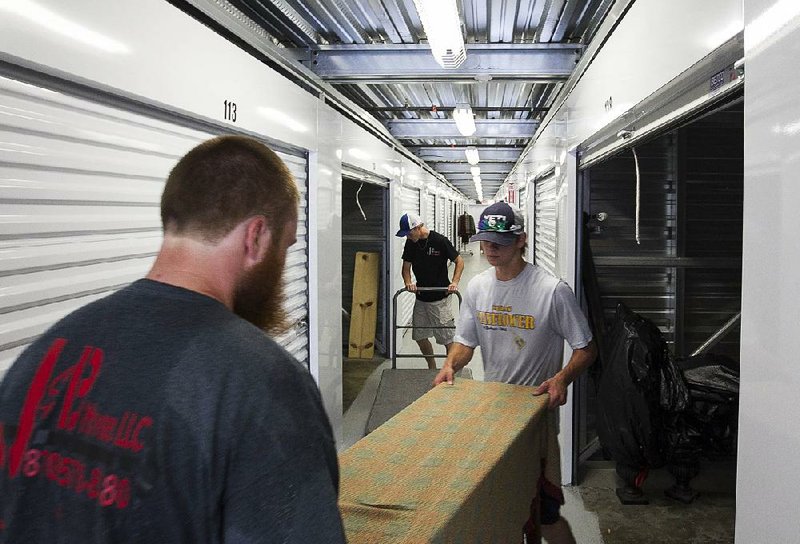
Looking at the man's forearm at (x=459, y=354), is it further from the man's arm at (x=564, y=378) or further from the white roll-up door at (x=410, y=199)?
the white roll-up door at (x=410, y=199)

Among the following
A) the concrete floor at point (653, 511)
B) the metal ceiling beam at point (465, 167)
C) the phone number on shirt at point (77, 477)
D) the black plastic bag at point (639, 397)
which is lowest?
the concrete floor at point (653, 511)

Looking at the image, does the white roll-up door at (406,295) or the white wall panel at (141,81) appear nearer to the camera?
the white wall panel at (141,81)

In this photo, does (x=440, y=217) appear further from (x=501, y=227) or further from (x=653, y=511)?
(x=501, y=227)

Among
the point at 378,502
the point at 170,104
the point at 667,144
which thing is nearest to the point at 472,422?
the point at 378,502

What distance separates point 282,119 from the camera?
3.84 metres

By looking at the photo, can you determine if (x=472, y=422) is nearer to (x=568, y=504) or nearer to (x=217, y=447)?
(x=217, y=447)

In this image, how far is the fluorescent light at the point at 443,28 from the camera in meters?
3.14

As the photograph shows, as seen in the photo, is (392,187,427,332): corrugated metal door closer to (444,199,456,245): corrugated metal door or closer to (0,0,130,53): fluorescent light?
(0,0,130,53): fluorescent light

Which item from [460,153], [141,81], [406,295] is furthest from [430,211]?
[141,81]

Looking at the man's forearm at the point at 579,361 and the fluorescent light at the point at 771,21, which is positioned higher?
the fluorescent light at the point at 771,21

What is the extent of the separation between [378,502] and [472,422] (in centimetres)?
74

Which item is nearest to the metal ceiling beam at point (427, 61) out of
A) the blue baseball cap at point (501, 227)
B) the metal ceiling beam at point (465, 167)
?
the blue baseball cap at point (501, 227)

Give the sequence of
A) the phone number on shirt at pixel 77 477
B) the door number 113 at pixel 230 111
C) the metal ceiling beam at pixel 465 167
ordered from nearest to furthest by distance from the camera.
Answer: the phone number on shirt at pixel 77 477 < the door number 113 at pixel 230 111 < the metal ceiling beam at pixel 465 167

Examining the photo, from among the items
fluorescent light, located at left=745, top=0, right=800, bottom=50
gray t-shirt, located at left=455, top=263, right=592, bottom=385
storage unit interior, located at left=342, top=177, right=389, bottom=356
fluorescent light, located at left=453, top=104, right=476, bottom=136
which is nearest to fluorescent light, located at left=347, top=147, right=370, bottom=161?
fluorescent light, located at left=453, top=104, right=476, bottom=136
